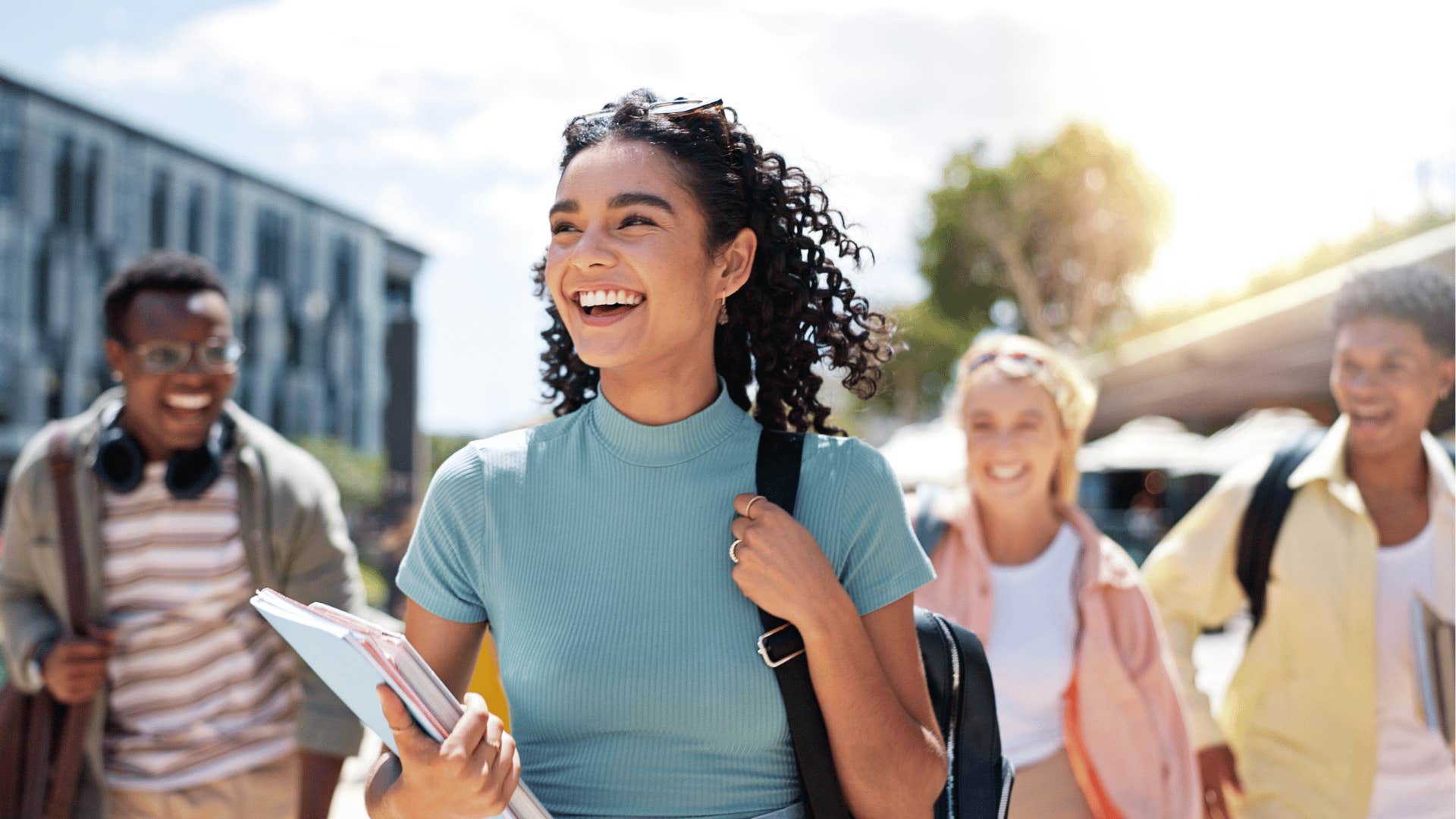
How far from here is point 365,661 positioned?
54.5 inches

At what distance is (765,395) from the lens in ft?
7.00

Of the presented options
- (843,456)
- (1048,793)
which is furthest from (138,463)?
(1048,793)

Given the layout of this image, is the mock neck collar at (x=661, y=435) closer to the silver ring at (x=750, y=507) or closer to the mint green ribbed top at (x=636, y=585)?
the mint green ribbed top at (x=636, y=585)

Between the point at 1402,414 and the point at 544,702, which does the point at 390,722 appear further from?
the point at 1402,414

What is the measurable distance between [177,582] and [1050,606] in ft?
8.25

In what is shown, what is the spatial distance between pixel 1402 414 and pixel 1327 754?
0.96 meters

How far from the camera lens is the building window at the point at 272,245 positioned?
4128 cm

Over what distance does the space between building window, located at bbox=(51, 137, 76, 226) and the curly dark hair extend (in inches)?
1412

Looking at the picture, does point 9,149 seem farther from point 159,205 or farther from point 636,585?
point 636,585

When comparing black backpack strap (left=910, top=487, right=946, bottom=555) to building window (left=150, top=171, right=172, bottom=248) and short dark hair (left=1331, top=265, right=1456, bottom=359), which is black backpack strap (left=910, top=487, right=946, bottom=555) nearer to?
short dark hair (left=1331, top=265, right=1456, bottom=359)

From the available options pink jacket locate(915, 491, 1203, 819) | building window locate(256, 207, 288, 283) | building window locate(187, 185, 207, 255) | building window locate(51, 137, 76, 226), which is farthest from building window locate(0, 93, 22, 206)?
pink jacket locate(915, 491, 1203, 819)

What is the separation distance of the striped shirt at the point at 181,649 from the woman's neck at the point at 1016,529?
7.11ft

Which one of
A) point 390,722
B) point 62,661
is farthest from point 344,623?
point 62,661

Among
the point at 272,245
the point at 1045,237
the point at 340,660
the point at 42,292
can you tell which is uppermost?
the point at 272,245
